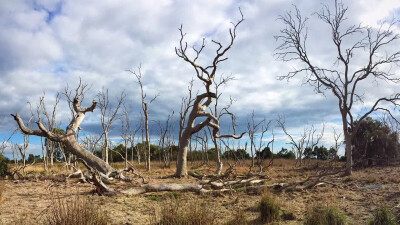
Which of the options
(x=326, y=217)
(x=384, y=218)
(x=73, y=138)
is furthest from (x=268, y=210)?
(x=73, y=138)

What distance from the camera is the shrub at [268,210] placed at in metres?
6.87

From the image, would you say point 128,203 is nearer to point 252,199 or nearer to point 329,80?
point 252,199

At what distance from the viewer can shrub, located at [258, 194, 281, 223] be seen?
22.5ft

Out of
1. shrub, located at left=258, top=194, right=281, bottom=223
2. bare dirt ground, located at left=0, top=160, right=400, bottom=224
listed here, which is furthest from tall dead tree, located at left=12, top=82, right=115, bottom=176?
shrub, located at left=258, top=194, right=281, bottom=223

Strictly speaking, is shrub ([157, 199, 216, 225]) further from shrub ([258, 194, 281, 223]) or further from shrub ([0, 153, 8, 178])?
shrub ([0, 153, 8, 178])

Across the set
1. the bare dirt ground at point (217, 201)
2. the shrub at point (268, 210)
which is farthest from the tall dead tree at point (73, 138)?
the shrub at point (268, 210)

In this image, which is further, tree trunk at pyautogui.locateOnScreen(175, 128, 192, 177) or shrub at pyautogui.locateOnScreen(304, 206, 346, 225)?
tree trunk at pyautogui.locateOnScreen(175, 128, 192, 177)

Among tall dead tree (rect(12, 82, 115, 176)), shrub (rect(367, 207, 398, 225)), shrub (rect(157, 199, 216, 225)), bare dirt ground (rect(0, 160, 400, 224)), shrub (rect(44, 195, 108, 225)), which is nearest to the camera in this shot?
shrub (rect(44, 195, 108, 225))

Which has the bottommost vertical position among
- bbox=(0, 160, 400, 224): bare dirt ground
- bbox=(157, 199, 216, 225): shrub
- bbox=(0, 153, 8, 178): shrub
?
bbox=(0, 160, 400, 224): bare dirt ground

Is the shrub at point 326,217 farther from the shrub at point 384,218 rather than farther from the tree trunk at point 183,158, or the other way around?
the tree trunk at point 183,158

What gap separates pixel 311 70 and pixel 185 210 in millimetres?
13888

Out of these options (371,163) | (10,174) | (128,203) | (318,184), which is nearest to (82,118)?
(10,174)

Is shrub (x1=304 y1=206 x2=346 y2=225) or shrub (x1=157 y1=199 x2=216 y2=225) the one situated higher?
shrub (x1=157 y1=199 x2=216 y2=225)

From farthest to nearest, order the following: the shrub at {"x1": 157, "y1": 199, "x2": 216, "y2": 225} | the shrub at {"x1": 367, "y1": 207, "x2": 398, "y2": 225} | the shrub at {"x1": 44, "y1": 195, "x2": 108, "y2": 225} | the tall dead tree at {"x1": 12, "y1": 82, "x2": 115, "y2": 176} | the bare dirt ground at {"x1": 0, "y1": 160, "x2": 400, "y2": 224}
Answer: the tall dead tree at {"x1": 12, "y1": 82, "x2": 115, "y2": 176} < the bare dirt ground at {"x1": 0, "y1": 160, "x2": 400, "y2": 224} < the shrub at {"x1": 367, "y1": 207, "x2": 398, "y2": 225} < the shrub at {"x1": 157, "y1": 199, "x2": 216, "y2": 225} < the shrub at {"x1": 44, "y1": 195, "x2": 108, "y2": 225}
